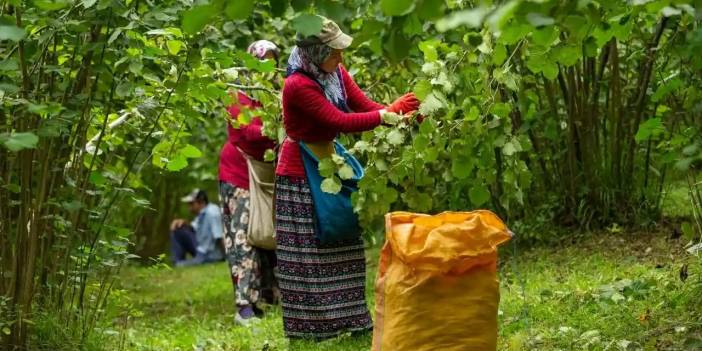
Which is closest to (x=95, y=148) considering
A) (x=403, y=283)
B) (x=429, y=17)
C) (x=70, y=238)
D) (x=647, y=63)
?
(x=70, y=238)

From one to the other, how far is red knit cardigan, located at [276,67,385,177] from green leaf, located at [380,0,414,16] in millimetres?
2247

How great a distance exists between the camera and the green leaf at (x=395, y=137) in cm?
447

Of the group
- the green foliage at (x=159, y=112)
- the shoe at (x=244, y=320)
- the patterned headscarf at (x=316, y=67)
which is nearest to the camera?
the green foliage at (x=159, y=112)

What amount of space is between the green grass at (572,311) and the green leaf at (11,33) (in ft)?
7.68

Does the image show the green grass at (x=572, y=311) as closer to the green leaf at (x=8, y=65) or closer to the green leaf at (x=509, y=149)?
the green leaf at (x=509, y=149)

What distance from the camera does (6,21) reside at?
3.14 m

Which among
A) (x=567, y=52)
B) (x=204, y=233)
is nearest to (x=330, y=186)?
(x=567, y=52)

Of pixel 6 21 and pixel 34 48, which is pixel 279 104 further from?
pixel 6 21

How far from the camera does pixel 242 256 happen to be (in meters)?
7.30

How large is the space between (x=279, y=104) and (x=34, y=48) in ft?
6.52

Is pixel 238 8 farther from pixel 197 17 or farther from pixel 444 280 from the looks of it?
pixel 444 280

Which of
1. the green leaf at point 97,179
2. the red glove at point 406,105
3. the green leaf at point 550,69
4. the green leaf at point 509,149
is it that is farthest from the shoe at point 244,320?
the green leaf at point 550,69

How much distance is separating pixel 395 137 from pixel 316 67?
78cm

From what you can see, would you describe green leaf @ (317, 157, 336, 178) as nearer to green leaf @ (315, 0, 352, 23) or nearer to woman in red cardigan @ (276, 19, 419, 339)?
woman in red cardigan @ (276, 19, 419, 339)
